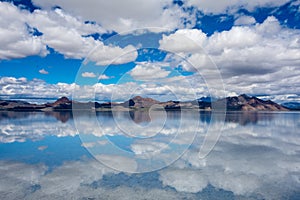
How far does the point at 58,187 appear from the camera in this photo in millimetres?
15172

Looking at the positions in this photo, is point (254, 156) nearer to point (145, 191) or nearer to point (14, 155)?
point (145, 191)

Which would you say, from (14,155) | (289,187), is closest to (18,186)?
(14,155)

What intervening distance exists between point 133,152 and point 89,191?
11.6 m

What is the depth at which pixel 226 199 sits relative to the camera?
13.5 meters

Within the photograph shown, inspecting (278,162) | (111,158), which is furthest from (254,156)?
(111,158)

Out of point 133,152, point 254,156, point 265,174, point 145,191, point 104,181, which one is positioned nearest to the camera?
point 145,191

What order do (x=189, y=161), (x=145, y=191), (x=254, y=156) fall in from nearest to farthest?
(x=145, y=191), (x=189, y=161), (x=254, y=156)

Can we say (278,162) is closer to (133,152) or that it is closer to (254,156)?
(254,156)

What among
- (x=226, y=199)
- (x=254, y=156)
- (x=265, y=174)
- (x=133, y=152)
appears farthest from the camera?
(x=133, y=152)

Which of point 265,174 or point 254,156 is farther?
point 254,156

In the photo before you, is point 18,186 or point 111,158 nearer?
point 18,186

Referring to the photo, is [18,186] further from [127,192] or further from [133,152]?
[133,152]

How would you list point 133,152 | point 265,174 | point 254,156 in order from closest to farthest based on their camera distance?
point 265,174 < point 254,156 < point 133,152

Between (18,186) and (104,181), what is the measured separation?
16.7 feet
